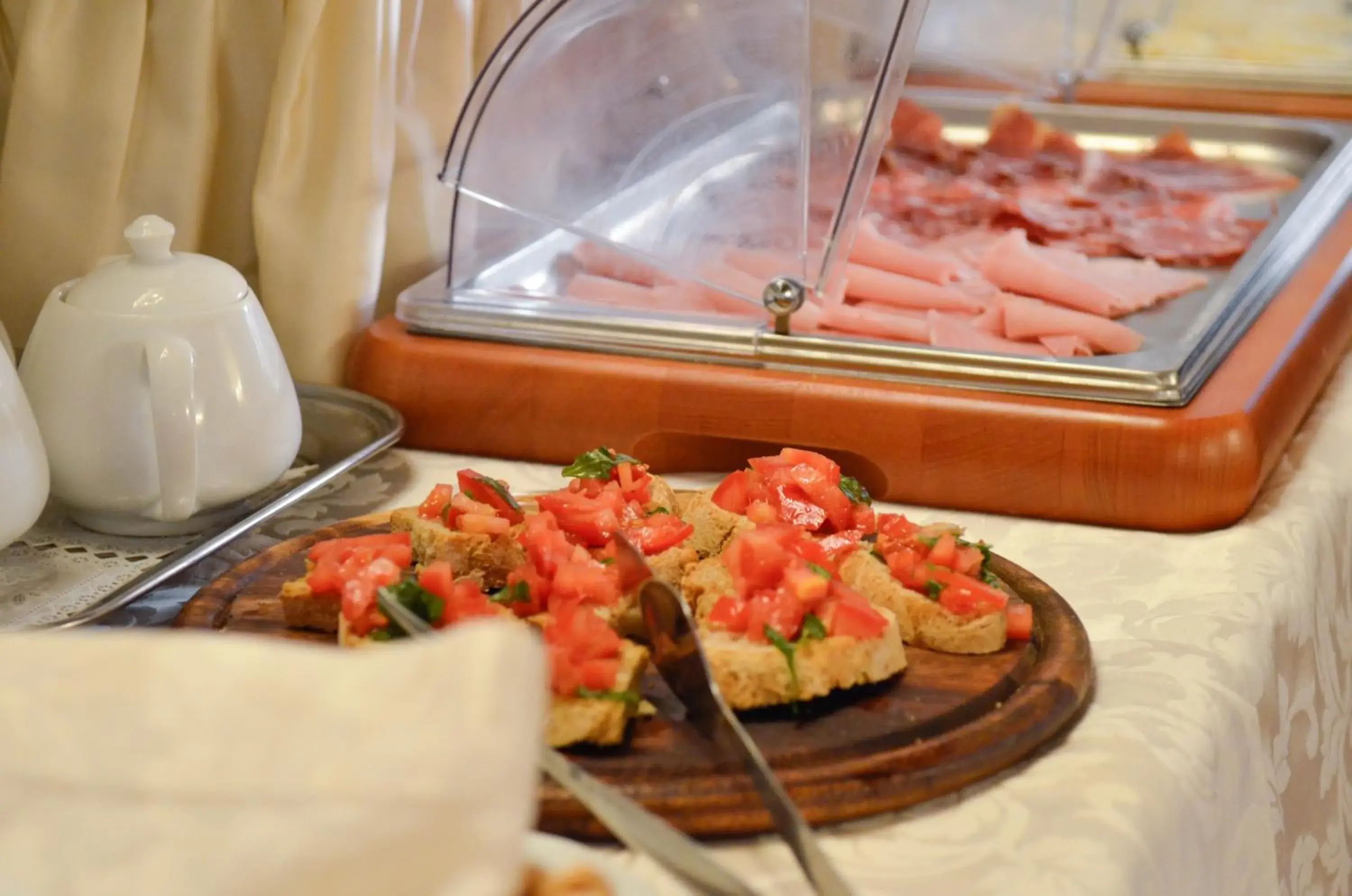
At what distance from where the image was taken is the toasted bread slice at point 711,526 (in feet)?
3.32

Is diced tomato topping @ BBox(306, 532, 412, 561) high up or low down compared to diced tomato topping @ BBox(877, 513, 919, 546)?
down

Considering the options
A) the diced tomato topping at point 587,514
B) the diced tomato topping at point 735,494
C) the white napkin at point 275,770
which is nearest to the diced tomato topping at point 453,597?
the diced tomato topping at point 587,514

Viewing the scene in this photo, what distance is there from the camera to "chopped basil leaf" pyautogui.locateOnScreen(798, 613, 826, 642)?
850mm

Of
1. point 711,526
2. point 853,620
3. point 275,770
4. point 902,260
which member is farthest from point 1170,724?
point 902,260

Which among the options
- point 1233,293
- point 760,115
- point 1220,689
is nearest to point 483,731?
point 1220,689

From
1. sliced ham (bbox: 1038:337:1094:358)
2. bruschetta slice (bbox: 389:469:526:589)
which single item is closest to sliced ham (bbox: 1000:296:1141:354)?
sliced ham (bbox: 1038:337:1094:358)

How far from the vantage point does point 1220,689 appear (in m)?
0.95

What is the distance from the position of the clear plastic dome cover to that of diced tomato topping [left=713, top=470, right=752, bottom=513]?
0.28m

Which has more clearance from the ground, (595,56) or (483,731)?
(595,56)

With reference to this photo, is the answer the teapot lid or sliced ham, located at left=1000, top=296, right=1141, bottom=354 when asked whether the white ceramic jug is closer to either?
the teapot lid

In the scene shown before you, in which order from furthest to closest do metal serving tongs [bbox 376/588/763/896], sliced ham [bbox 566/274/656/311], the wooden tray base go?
sliced ham [bbox 566/274/656/311] → the wooden tray base → metal serving tongs [bbox 376/588/763/896]

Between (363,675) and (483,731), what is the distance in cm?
5

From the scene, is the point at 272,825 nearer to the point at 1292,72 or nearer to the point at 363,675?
the point at 363,675

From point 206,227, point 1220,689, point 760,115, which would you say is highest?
point 760,115
